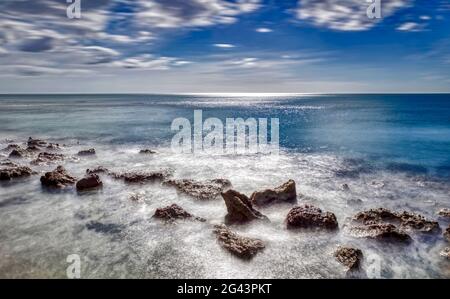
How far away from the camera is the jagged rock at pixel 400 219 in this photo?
12180 millimetres

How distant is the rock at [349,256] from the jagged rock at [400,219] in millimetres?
3010

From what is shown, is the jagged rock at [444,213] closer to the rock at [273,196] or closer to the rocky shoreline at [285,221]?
the rocky shoreline at [285,221]

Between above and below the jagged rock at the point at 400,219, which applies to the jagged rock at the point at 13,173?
above

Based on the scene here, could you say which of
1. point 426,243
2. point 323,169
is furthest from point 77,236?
point 323,169

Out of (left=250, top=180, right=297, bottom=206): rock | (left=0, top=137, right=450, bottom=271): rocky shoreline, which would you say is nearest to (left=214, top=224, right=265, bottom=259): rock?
(left=0, top=137, right=450, bottom=271): rocky shoreline

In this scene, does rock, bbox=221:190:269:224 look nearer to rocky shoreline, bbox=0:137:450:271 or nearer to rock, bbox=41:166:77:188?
rocky shoreline, bbox=0:137:450:271

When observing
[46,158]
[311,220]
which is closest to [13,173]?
[46,158]

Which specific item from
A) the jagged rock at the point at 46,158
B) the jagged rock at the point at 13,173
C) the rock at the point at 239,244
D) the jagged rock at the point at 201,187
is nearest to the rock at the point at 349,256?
the rock at the point at 239,244

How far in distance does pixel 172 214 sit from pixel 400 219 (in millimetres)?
9341

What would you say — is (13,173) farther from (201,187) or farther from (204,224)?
(204,224)

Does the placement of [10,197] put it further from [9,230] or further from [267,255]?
[267,255]

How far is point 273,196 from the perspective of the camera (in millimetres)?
14703

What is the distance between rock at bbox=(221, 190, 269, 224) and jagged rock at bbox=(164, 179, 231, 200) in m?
2.65

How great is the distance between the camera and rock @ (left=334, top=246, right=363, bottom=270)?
9579 mm
